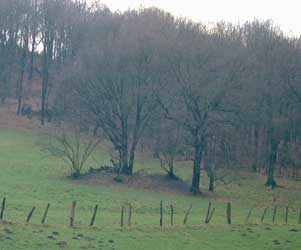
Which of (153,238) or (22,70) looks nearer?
(153,238)

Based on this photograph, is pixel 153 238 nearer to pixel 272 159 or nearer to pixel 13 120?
pixel 272 159

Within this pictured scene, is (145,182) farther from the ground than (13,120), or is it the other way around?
(13,120)

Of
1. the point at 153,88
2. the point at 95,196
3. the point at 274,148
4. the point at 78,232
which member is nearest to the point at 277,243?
the point at 78,232

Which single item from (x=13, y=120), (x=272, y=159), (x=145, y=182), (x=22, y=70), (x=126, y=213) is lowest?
(x=126, y=213)

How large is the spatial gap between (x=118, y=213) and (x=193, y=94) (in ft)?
59.7

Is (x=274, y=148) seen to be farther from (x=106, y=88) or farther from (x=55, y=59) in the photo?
(x=55, y=59)

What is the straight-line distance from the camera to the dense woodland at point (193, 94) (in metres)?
50.4

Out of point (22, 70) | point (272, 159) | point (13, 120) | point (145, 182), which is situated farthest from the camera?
point (22, 70)

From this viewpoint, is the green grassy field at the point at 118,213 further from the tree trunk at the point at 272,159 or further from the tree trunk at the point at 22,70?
the tree trunk at the point at 22,70

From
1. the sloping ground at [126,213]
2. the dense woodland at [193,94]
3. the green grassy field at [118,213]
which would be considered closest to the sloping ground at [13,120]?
the dense woodland at [193,94]

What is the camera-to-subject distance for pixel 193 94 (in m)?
50.0

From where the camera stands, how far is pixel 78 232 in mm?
24688

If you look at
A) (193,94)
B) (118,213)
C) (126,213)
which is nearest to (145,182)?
(193,94)

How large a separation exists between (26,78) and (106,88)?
45150 mm
